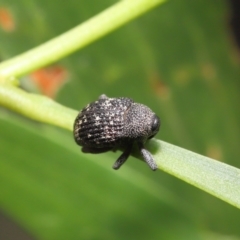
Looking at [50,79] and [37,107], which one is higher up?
[37,107]

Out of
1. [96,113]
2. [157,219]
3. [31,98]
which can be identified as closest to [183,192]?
[157,219]

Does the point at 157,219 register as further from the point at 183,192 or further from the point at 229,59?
the point at 229,59

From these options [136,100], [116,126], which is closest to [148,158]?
[116,126]

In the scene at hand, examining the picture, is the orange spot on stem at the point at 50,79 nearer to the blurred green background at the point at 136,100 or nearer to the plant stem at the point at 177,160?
the blurred green background at the point at 136,100

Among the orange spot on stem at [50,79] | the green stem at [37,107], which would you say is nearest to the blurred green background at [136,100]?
the orange spot on stem at [50,79]

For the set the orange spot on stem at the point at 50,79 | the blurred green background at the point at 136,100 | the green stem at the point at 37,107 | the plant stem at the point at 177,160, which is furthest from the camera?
the orange spot on stem at the point at 50,79

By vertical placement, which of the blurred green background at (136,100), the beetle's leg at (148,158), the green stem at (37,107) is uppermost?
the green stem at (37,107)

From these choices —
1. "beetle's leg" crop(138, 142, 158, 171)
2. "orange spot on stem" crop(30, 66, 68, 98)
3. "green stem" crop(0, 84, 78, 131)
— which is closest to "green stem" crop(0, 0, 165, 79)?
"green stem" crop(0, 84, 78, 131)

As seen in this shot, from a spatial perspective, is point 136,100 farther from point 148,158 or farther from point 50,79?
point 148,158
